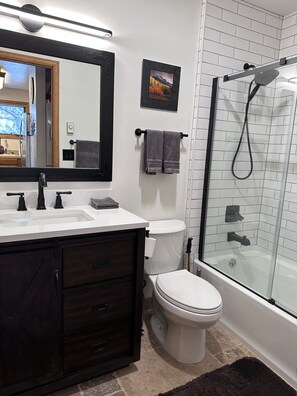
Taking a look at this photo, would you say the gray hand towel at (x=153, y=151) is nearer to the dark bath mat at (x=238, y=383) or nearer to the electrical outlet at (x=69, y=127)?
the electrical outlet at (x=69, y=127)

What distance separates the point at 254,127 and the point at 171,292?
1597 millimetres

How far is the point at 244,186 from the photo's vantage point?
2.43m

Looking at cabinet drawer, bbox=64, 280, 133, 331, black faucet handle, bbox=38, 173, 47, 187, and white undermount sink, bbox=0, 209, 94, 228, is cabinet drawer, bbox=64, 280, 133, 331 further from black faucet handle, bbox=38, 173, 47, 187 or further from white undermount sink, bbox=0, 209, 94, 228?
black faucet handle, bbox=38, 173, 47, 187

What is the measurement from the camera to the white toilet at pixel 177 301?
5.07 ft

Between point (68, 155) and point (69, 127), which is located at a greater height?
point (69, 127)

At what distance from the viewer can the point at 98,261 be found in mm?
1386

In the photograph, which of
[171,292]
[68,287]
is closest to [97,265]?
[68,287]

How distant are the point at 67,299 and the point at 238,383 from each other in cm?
108

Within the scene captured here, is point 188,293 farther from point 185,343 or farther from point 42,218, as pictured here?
point 42,218

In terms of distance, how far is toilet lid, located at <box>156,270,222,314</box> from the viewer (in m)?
1.54

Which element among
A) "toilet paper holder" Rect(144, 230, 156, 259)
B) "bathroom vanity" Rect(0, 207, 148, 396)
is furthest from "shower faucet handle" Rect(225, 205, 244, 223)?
"bathroom vanity" Rect(0, 207, 148, 396)

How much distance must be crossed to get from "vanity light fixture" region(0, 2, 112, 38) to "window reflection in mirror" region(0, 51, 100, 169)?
173mm

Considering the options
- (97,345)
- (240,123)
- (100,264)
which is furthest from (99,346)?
(240,123)

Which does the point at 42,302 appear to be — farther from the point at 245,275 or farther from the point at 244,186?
the point at 244,186
